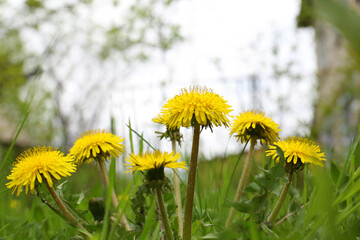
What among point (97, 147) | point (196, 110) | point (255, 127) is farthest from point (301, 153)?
point (97, 147)

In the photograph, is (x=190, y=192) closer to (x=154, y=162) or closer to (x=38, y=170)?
(x=154, y=162)

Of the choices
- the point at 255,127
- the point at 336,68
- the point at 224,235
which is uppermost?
the point at 336,68

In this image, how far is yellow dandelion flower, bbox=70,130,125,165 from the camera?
960mm

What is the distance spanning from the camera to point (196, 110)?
877mm

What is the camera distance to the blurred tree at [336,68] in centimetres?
30

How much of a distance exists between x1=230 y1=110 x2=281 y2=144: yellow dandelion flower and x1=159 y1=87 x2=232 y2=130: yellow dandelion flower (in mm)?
109

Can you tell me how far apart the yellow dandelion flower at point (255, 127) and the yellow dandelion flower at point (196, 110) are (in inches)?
4.3

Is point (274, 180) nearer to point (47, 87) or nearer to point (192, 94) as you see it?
point (192, 94)

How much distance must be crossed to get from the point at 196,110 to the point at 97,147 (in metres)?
0.31

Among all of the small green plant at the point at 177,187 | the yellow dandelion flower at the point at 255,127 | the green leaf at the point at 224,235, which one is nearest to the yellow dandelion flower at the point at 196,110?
the small green plant at the point at 177,187

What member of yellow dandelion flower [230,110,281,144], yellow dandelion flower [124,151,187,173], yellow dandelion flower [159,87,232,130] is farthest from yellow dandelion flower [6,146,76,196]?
yellow dandelion flower [230,110,281,144]

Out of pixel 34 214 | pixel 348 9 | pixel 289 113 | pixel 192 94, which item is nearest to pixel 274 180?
pixel 192 94

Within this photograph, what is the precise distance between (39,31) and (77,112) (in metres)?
2.96

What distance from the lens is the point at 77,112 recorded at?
1135 cm
